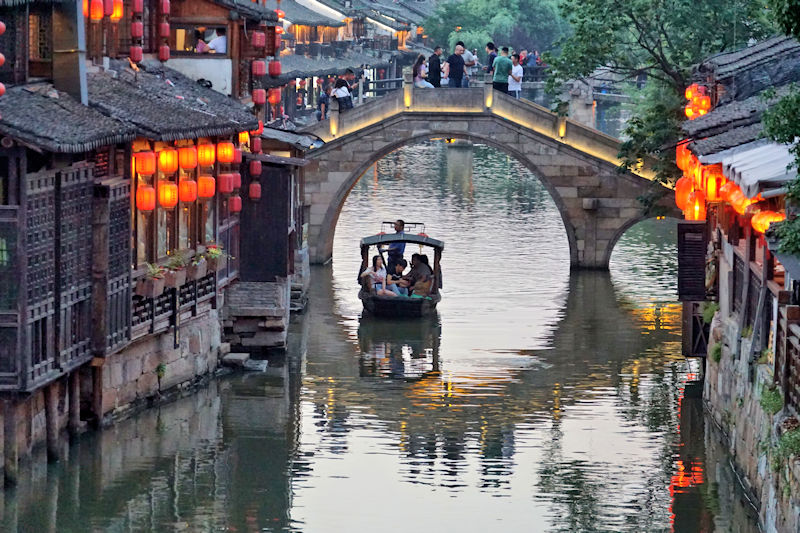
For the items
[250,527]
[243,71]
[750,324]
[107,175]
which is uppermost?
[243,71]

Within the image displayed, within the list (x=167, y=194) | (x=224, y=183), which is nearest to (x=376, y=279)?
(x=224, y=183)

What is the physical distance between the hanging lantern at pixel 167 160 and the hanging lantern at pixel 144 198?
877mm

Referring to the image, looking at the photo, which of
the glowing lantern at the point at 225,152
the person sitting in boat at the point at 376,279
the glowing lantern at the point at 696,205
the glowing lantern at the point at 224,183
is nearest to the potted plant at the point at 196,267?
the glowing lantern at the point at 224,183

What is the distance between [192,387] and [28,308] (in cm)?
760

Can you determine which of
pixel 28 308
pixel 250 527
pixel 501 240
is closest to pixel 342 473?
pixel 250 527

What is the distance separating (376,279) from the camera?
41.1m

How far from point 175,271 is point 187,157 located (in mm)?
2008

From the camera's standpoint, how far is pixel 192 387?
3172 cm

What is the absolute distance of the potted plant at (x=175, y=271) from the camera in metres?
29.4

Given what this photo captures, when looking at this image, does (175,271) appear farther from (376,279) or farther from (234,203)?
(376,279)

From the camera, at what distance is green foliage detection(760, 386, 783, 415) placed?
22803 mm

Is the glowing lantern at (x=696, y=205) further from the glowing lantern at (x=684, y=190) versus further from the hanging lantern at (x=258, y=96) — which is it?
the hanging lantern at (x=258, y=96)

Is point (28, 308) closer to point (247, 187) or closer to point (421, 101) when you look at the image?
point (247, 187)

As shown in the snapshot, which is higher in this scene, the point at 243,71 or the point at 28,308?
the point at 243,71
